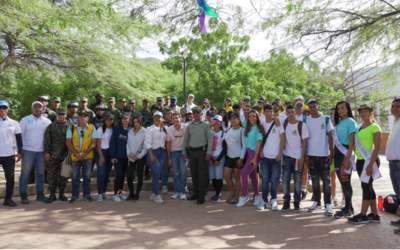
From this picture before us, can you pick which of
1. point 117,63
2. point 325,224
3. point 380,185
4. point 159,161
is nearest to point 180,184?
point 159,161

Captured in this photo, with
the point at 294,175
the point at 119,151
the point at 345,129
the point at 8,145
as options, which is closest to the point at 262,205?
the point at 294,175

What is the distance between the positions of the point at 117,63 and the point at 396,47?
33.3ft

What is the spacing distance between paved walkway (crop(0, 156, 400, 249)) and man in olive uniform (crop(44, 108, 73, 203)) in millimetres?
488

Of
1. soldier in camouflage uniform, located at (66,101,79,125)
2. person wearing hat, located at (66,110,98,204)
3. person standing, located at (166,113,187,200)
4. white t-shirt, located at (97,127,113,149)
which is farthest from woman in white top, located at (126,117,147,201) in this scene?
soldier in camouflage uniform, located at (66,101,79,125)

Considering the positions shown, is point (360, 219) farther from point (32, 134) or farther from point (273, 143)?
point (32, 134)

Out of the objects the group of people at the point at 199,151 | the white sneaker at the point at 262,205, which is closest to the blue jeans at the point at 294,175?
the group of people at the point at 199,151

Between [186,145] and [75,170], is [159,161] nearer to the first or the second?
[186,145]

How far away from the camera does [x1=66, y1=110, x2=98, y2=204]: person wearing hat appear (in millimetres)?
6547

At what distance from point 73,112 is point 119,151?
1622 mm

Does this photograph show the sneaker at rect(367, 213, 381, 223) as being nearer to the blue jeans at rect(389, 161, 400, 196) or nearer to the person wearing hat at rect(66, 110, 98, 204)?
the blue jeans at rect(389, 161, 400, 196)

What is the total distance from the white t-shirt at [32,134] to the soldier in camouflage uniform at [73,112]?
2.42 ft

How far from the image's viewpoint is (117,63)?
12.6 metres

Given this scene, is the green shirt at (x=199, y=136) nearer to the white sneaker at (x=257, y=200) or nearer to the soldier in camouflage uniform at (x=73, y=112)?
the white sneaker at (x=257, y=200)

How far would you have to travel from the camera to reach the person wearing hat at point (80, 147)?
6547mm
